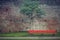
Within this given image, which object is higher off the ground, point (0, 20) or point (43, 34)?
point (0, 20)

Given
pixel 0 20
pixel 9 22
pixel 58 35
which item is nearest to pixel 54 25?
pixel 58 35

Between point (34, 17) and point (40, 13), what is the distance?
0.08 meters

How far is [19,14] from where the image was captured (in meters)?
1.31

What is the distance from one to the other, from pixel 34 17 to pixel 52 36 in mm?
309

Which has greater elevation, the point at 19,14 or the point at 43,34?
the point at 19,14

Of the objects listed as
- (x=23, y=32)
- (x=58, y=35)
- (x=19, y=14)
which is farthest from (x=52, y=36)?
(x=19, y=14)

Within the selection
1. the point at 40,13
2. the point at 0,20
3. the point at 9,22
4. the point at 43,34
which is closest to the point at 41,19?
the point at 40,13

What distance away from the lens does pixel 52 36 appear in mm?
1309

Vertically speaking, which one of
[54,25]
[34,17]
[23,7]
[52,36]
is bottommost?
[52,36]

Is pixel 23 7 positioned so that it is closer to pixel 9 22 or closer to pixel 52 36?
pixel 9 22

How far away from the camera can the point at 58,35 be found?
4.29 ft

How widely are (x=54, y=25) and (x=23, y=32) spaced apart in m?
0.37

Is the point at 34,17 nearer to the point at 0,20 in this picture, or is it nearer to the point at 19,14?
the point at 19,14

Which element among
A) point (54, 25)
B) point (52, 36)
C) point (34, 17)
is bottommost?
point (52, 36)
